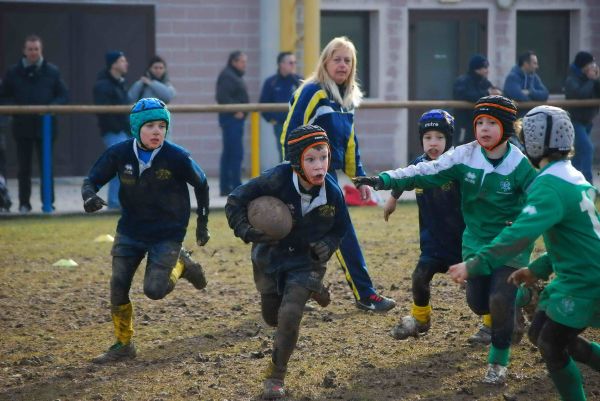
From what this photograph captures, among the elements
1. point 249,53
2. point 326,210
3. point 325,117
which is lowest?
point 326,210

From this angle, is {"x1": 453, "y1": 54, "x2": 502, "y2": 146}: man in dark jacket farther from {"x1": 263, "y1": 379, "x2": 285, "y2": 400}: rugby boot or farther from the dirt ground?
{"x1": 263, "y1": 379, "x2": 285, "y2": 400}: rugby boot

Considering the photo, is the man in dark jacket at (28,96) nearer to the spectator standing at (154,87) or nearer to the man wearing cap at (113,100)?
the man wearing cap at (113,100)

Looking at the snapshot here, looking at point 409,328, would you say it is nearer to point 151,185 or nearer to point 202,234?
point 202,234

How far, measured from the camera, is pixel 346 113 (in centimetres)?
902

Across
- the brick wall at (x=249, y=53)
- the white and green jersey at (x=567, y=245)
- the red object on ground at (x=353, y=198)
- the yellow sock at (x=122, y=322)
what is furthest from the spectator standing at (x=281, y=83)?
A: the white and green jersey at (x=567, y=245)

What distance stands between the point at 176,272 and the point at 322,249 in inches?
65.3

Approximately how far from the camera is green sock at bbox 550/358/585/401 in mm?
5930

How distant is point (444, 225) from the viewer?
8.02m

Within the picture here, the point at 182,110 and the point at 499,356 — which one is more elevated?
the point at 182,110

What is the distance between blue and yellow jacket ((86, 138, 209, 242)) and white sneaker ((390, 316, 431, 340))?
5.28ft

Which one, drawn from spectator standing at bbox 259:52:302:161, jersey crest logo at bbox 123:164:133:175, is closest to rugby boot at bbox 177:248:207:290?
jersey crest logo at bbox 123:164:133:175

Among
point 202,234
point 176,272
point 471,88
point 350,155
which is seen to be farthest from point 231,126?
point 202,234

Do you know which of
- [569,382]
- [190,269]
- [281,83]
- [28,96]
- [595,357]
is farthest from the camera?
[281,83]

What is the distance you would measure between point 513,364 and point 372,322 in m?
1.58
